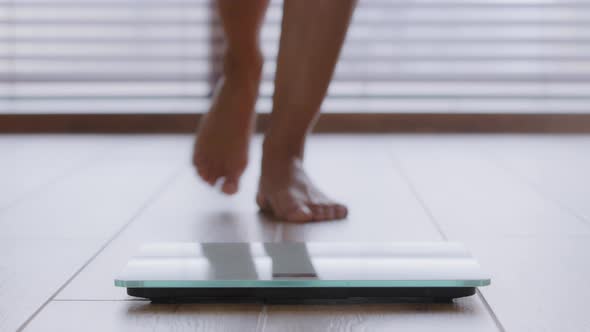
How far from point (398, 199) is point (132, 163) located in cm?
61

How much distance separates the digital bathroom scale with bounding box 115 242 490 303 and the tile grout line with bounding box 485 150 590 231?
387 millimetres

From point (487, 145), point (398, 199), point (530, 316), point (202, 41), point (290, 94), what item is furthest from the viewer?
point (202, 41)

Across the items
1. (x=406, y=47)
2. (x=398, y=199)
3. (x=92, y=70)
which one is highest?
(x=406, y=47)

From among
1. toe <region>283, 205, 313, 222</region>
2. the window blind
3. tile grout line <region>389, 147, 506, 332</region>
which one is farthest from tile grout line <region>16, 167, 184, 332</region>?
the window blind

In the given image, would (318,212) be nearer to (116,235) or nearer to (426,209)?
(426,209)

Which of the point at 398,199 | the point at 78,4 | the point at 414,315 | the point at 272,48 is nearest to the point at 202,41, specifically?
the point at 272,48

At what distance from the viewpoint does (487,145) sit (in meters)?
1.91

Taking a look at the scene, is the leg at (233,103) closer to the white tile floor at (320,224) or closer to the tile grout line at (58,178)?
the white tile floor at (320,224)

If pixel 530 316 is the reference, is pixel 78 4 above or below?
above

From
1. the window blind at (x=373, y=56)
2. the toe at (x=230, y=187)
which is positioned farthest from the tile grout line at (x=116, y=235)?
the window blind at (x=373, y=56)

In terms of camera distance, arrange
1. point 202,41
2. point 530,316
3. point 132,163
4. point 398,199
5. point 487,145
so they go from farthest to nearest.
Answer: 1. point 202,41
2. point 487,145
3. point 132,163
4. point 398,199
5. point 530,316

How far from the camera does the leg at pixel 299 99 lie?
1081 mm

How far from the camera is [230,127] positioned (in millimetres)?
1350

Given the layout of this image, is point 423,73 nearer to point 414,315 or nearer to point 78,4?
point 78,4
